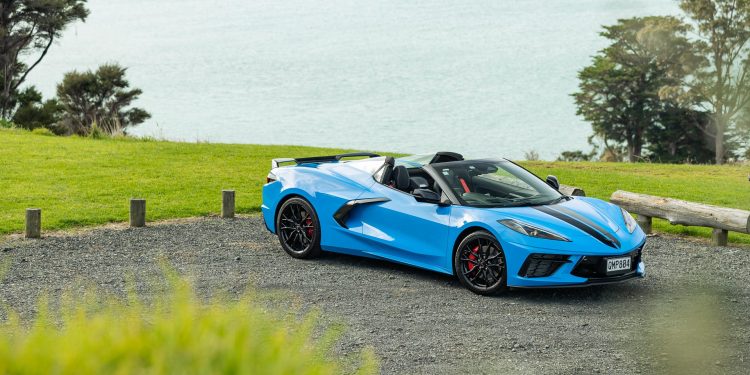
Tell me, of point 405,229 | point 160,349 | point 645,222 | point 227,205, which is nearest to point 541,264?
point 405,229

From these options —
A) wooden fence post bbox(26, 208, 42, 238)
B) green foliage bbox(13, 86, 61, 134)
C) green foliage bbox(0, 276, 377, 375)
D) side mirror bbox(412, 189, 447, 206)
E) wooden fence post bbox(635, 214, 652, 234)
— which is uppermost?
green foliage bbox(13, 86, 61, 134)

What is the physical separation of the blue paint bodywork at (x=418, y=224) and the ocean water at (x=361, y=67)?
1565 cm

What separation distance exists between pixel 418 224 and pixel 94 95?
44832 millimetres

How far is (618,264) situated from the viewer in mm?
9062

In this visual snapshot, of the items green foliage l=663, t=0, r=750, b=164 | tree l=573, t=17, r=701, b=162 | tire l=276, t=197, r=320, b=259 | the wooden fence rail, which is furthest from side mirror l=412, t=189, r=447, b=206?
tree l=573, t=17, r=701, b=162

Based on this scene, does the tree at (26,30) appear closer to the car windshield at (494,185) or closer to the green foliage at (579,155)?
the green foliage at (579,155)

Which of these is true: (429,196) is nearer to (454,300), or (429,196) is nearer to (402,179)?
(402,179)

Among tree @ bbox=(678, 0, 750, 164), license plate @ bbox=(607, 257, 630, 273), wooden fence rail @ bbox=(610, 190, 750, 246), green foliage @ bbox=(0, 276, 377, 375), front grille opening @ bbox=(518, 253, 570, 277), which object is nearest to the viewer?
green foliage @ bbox=(0, 276, 377, 375)

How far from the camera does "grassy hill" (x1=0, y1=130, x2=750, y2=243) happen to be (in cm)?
1464

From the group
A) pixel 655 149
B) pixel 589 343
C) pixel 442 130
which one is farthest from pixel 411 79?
pixel 589 343

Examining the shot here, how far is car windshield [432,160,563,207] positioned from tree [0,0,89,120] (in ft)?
147

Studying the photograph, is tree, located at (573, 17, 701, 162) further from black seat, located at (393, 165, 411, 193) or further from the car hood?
black seat, located at (393, 165, 411, 193)

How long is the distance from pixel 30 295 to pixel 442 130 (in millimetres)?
60009

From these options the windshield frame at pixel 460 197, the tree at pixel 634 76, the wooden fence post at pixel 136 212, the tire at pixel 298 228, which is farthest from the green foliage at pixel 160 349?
the tree at pixel 634 76
